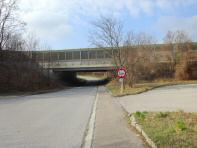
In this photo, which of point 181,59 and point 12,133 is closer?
point 12,133

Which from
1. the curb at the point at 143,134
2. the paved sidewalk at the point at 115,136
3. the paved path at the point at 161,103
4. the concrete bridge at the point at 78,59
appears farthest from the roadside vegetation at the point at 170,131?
the concrete bridge at the point at 78,59

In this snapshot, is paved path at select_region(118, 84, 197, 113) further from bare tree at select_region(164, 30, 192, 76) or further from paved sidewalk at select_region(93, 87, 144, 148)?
bare tree at select_region(164, 30, 192, 76)

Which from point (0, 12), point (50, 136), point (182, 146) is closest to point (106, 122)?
point (50, 136)

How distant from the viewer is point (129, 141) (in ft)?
23.5

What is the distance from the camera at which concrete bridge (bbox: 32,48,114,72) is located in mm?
54031

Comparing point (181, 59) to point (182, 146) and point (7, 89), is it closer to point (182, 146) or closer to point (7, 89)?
point (7, 89)

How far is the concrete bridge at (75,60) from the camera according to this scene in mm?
Answer: 54031

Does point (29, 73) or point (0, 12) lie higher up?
point (0, 12)

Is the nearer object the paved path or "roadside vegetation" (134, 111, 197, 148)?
"roadside vegetation" (134, 111, 197, 148)

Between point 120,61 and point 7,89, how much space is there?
47.0 feet

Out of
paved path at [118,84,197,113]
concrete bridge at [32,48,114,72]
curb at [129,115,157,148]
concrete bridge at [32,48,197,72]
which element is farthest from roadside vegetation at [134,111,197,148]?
concrete bridge at [32,48,114,72]

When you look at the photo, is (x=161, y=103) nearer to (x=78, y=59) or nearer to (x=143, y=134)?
(x=143, y=134)

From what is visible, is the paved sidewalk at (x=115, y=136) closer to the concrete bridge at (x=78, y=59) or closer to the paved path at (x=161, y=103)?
the paved path at (x=161, y=103)

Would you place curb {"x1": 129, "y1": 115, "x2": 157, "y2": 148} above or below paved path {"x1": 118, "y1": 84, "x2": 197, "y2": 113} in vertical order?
above
